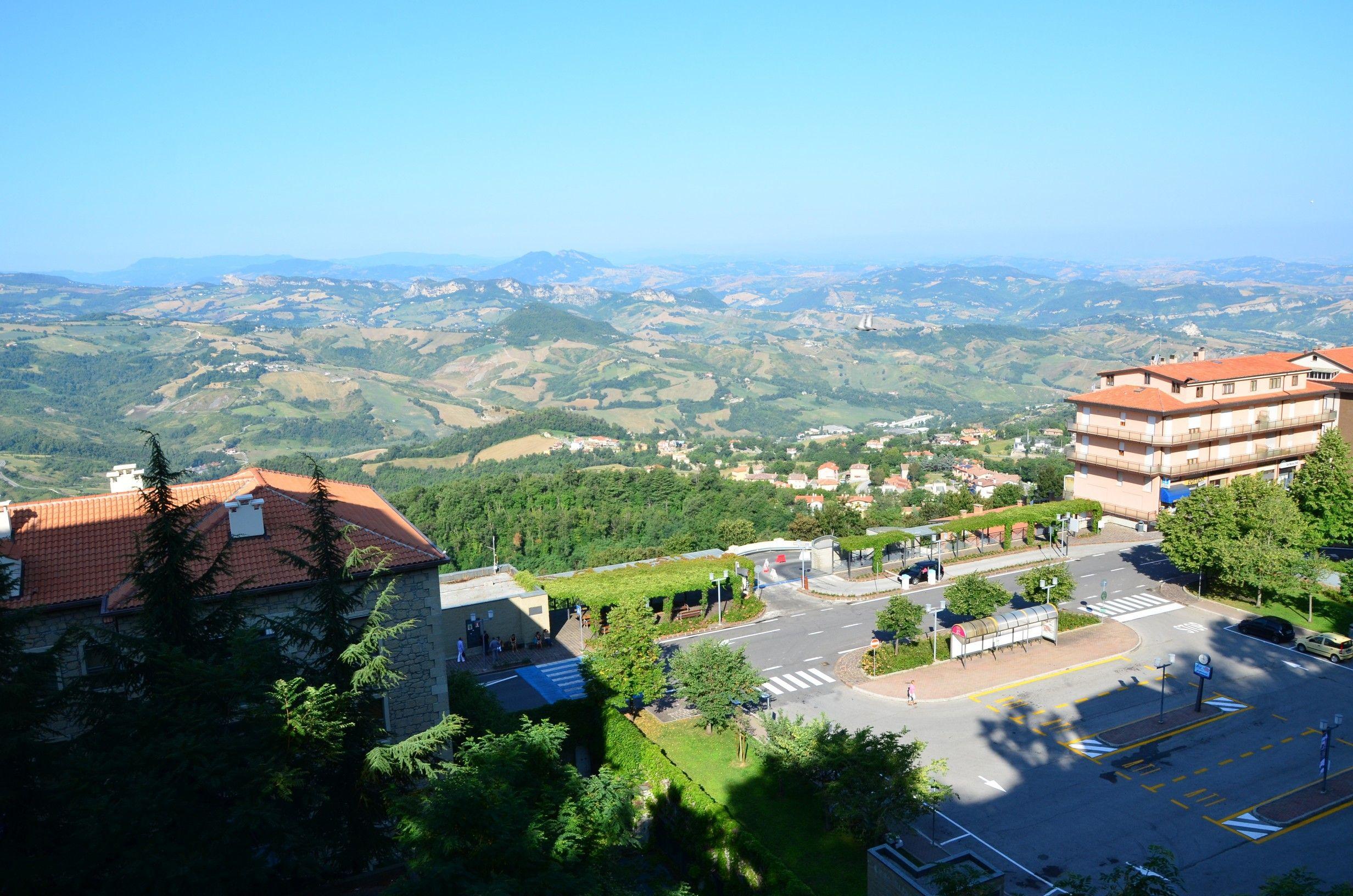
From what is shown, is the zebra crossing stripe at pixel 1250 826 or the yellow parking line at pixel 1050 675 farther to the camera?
the yellow parking line at pixel 1050 675

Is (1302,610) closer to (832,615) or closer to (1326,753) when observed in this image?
(1326,753)

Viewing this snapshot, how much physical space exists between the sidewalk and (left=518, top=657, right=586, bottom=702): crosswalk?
45.2ft

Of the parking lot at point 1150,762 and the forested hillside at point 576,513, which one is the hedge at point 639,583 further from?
the forested hillside at point 576,513

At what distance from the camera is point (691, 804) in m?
19.8

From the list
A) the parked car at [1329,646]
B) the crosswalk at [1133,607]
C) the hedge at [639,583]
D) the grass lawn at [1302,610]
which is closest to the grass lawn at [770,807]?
the hedge at [639,583]

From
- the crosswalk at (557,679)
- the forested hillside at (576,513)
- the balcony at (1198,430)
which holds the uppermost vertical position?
the balcony at (1198,430)

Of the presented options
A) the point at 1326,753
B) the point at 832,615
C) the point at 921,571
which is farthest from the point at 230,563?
the point at 921,571

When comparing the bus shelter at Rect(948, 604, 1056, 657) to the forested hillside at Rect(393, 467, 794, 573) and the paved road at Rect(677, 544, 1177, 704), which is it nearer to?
the paved road at Rect(677, 544, 1177, 704)

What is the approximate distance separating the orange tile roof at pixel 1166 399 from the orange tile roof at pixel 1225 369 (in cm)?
106

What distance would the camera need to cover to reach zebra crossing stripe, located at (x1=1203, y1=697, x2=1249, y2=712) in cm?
2605

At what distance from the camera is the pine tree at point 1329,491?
3791 cm

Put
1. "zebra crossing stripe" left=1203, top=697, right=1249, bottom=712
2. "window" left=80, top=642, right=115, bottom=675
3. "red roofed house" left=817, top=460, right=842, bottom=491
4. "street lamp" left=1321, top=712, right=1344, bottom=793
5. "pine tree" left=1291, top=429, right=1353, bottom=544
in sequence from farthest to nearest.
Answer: "red roofed house" left=817, top=460, right=842, bottom=491, "pine tree" left=1291, top=429, right=1353, bottom=544, "zebra crossing stripe" left=1203, top=697, right=1249, bottom=712, "street lamp" left=1321, top=712, right=1344, bottom=793, "window" left=80, top=642, right=115, bottom=675

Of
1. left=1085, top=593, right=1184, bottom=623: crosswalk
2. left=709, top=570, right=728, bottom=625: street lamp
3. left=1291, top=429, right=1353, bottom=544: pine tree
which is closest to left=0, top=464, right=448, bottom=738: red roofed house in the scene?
left=709, top=570, right=728, bottom=625: street lamp

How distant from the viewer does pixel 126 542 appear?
2088 centimetres
